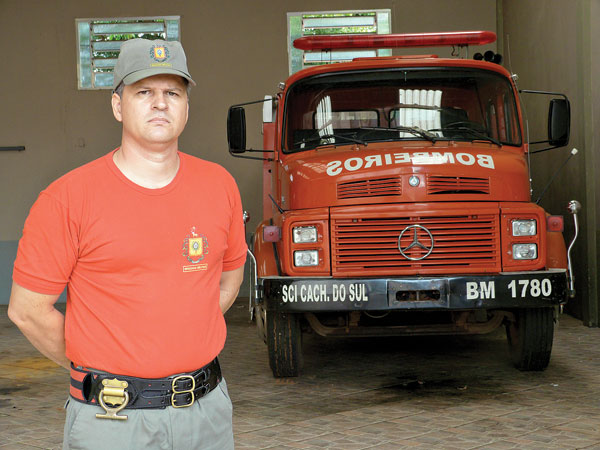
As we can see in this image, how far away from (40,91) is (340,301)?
9.38m

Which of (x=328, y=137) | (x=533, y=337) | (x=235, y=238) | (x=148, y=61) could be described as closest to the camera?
(x=148, y=61)

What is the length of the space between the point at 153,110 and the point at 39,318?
26.4 inches

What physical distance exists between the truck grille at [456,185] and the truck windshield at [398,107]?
623 mm

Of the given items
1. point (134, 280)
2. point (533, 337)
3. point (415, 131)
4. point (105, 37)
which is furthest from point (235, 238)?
point (105, 37)

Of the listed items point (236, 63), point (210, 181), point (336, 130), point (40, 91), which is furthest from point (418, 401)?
point (40, 91)

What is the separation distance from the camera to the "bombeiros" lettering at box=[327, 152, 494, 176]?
627cm

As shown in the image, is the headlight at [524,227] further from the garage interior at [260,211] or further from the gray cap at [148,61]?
the gray cap at [148,61]

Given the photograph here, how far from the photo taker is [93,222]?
2277 mm

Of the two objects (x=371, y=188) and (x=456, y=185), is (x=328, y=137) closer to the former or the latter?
(x=371, y=188)

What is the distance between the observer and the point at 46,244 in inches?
88.1

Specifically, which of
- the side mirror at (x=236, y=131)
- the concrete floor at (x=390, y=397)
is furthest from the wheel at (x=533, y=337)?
the side mirror at (x=236, y=131)

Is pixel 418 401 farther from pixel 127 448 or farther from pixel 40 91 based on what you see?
pixel 40 91

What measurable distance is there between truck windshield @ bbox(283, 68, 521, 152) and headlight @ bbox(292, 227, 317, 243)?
3.18ft

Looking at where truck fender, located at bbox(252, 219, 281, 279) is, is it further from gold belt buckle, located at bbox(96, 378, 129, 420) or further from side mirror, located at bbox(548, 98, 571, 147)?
gold belt buckle, located at bbox(96, 378, 129, 420)
